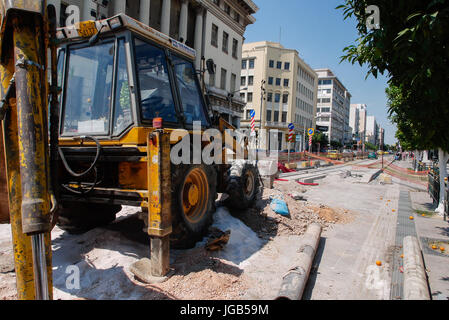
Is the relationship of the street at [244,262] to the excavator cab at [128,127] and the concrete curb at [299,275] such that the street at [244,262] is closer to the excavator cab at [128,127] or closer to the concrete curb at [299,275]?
the concrete curb at [299,275]

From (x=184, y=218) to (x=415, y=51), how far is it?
3644 millimetres

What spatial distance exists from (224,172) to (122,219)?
2333 mm

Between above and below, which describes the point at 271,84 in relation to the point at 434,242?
above

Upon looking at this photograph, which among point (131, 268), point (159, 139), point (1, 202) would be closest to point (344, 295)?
point (131, 268)

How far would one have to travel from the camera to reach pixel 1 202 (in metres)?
3.42

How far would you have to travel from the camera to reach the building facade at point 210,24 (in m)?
21.6

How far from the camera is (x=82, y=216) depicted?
5207mm

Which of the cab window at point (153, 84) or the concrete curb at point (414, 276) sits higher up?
the cab window at point (153, 84)

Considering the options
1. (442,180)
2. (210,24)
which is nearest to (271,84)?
(210,24)

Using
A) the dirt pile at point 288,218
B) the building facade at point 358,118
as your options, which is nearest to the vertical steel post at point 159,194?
the dirt pile at point 288,218

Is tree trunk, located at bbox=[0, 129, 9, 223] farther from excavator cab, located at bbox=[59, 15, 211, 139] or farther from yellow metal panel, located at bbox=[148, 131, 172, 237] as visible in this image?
yellow metal panel, located at bbox=[148, 131, 172, 237]

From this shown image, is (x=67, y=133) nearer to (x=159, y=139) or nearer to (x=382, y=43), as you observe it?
(x=159, y=139)

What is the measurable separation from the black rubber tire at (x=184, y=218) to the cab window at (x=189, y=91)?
95 centimetres

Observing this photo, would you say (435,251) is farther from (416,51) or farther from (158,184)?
(158,184)
